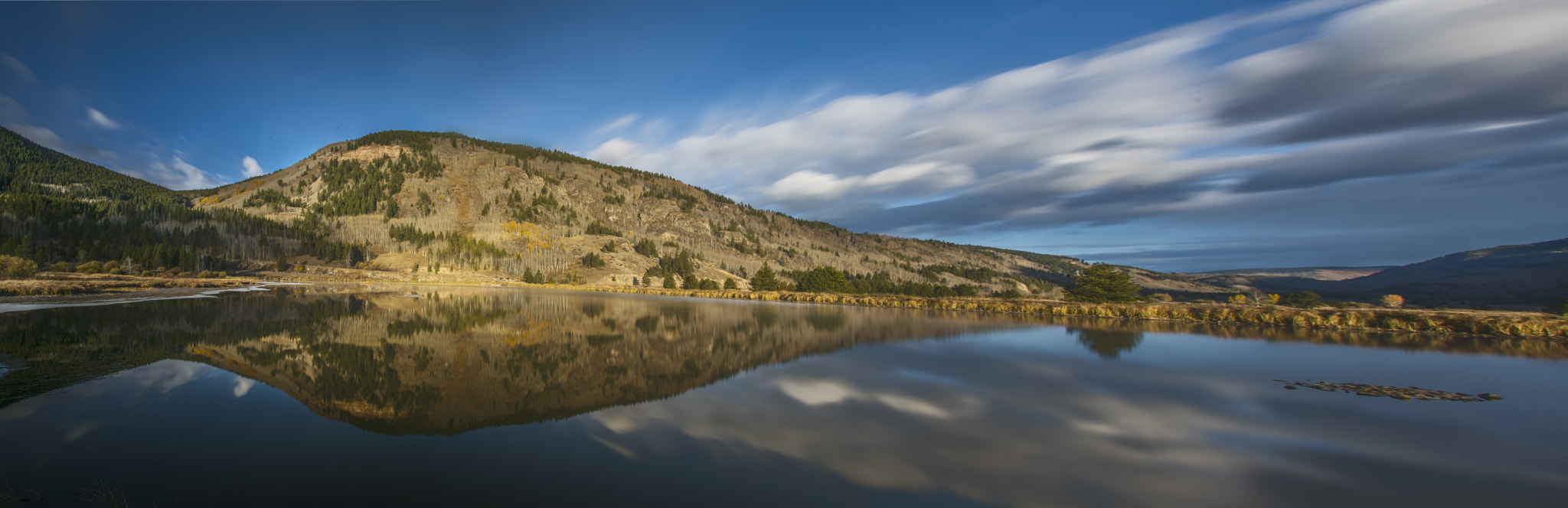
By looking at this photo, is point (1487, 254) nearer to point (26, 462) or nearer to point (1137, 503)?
point (1137, 503)

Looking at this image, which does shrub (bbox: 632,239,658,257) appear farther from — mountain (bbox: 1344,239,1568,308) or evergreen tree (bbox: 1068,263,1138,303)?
mountain (bbox: 1344,239,1568,308)

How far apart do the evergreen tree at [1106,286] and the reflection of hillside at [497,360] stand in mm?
27161

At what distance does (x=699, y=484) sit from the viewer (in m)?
5.97

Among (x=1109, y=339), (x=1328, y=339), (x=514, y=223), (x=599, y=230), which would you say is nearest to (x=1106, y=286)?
(x=1328, y=339)

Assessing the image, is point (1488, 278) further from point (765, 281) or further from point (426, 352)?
point (426, 352)

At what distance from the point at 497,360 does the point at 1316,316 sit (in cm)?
3988

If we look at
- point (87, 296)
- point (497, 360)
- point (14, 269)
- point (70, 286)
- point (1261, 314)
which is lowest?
point (497, 360)

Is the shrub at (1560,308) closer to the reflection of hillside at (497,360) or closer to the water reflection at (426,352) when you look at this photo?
the water reflection at (426,352)

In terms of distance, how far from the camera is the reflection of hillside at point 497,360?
29.9 feet

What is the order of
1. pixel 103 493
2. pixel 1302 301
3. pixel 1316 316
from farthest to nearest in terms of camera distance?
pixel 1302 301, pixel 1316 316, pixel 103 493

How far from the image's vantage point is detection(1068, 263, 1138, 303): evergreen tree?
46281 mm

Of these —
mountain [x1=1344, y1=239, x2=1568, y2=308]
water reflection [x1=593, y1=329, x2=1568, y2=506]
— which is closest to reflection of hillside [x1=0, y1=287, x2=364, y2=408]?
water reflection [x1=593, y1=329, x2=1568, y2=506]

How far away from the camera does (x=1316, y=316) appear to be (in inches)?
1089

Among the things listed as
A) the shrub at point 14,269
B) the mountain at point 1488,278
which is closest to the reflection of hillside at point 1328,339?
the mountain at point 1488,278
